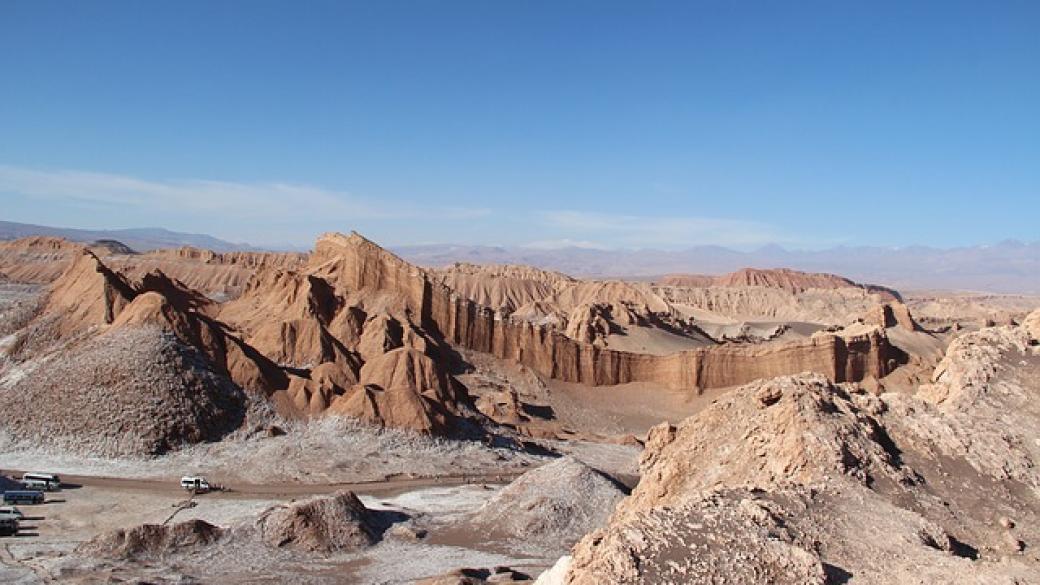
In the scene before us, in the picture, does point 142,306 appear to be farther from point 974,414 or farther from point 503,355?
point 974,414

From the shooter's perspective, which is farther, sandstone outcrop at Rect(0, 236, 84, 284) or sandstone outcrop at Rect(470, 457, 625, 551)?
sandstone outcrop at Rect(0, 236, 84, 284)

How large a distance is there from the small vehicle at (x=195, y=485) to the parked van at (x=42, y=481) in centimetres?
477

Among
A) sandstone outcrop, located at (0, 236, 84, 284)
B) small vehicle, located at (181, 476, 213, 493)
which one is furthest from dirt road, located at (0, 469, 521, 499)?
sandstone outcrop, located at (0, 236, 84, 284)

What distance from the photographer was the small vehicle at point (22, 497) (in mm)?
32344

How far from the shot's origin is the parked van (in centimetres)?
3441

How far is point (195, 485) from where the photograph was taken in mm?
36188

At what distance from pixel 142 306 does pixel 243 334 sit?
30.8ft

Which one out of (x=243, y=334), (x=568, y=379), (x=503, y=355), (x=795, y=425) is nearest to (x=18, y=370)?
(x=243, y=334)

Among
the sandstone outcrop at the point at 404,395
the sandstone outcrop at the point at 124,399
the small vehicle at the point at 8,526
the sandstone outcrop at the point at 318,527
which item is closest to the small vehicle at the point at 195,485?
the sandstone outcrop at the point at 124,399

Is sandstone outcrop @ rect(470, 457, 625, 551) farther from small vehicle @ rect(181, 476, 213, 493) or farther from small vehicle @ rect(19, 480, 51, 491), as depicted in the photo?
small vehicle @ rect(19, 480, 51, 491)

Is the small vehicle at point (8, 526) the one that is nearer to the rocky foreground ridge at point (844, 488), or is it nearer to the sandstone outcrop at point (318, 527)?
the sandstone outcrop at point (318, 527)

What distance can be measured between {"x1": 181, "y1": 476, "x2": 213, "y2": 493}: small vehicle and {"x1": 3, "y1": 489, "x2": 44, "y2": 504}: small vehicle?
532 centimetres

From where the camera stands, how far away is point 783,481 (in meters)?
16.2

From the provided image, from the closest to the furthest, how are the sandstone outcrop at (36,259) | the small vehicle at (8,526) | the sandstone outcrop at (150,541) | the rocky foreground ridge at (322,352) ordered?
the sandstone outcrop at (150,541)
the small vehicle at (8,526)
the rocky foreground ridge at (322,352)
the sandstone outcrop at (36,259)
